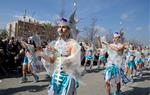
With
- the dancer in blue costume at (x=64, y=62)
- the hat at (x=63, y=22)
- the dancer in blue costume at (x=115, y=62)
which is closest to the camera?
the dancer in blue costume at (x=64, y=62)

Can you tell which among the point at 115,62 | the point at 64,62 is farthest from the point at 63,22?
the point at 115,62

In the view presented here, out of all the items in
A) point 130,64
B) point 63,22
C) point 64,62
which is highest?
point 63,22

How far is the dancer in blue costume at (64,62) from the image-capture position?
198 inches

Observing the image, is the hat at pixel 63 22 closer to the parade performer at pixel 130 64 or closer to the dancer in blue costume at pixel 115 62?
the dancer in blue costume at pixel 115 62

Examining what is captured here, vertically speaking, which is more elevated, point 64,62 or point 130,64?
point 130,64

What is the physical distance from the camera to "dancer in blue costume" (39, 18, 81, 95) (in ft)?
16.5

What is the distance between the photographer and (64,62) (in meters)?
5.05

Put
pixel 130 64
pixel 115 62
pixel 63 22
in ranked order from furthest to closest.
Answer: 1. pixel 130 64
2. pixel 115 62
3. pixel 63 22

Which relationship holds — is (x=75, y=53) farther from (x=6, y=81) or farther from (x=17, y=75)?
(x=17, y=75)

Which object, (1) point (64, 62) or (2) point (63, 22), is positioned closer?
(1) point (64, 62)

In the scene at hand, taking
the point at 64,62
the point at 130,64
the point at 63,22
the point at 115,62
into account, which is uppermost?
the point at 63,22

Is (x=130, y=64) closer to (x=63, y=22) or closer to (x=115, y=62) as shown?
(x=115, y=62)

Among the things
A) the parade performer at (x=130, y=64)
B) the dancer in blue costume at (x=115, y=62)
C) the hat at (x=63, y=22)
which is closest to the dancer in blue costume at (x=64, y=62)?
the hat at (x=63, y=22)

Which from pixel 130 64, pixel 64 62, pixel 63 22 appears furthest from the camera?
pixel 130 64
